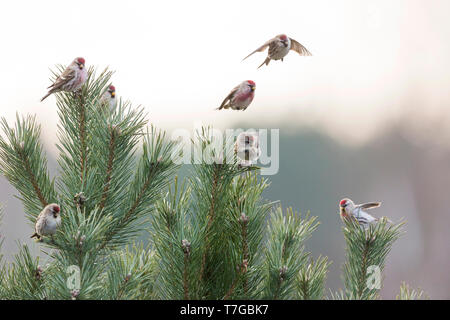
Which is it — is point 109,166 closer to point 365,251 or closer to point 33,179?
point 33,179

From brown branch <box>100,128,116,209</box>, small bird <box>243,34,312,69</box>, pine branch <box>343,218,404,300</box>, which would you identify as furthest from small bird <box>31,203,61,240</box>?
small bird <box>243,34,312,69</box>

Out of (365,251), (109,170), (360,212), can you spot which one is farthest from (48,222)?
(360,212)

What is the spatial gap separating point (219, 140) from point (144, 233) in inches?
12.4

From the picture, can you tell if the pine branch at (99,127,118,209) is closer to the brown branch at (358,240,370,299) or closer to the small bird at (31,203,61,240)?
the small bird at (31,203,61,240)

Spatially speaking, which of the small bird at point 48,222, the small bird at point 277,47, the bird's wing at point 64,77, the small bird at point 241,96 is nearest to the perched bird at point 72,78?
the bird's wing at point 64,77

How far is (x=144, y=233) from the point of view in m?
1.35

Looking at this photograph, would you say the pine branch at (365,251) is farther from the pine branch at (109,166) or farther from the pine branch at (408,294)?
the pine branch at (109,166)

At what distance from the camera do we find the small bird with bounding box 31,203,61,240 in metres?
A: 1.15

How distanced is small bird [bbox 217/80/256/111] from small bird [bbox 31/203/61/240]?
0.74 meters

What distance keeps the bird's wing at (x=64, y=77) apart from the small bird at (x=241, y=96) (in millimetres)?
521

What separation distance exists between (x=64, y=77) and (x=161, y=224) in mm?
519
